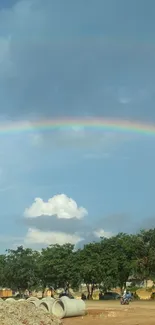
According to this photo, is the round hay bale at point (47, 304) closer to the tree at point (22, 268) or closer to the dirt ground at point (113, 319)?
the dirt ground at point (113, 319)

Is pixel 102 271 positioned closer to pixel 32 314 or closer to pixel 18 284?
pixel 18 284

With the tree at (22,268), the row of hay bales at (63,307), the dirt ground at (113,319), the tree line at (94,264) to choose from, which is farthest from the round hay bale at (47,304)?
the tree at (22,268)

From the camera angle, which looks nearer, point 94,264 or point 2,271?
point 94,264

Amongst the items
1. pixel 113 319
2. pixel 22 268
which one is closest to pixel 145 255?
pixel 22 268

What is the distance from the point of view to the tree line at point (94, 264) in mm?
72125

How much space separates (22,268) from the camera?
83375mm

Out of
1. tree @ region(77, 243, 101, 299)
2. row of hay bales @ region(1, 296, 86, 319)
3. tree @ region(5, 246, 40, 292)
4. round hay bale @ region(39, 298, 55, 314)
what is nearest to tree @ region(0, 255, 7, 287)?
tree @ region(5, 246, 40, 292)

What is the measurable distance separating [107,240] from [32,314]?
50.4 metres

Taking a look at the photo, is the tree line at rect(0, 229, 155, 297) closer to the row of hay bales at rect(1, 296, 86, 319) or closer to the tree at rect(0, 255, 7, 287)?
the tree at rect(0, 255, 7, 287)

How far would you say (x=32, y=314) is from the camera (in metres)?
29.2

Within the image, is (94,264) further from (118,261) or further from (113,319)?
(113,319)

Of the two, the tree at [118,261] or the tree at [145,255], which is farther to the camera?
the tree at [118,261]

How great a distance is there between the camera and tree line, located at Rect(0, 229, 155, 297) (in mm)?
72125

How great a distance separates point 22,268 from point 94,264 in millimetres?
15622
